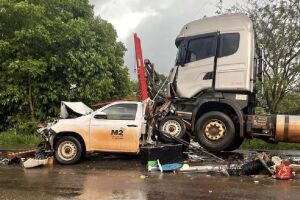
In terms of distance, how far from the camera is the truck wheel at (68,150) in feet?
40.9

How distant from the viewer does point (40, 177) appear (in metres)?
10.6

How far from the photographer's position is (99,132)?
12367mm

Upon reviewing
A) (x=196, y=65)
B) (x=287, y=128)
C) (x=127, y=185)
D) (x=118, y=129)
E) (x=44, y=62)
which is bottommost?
(x=127, y=185)

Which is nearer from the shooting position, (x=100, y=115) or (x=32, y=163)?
(x=32, y=163)

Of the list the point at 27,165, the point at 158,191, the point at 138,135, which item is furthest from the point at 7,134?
the point at 158,191

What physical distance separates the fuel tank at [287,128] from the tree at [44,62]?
433 inches

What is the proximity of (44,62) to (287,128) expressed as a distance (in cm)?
1168

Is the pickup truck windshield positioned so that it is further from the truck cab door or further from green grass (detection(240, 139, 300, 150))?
green grass (detection(240, 139, 300, 150))

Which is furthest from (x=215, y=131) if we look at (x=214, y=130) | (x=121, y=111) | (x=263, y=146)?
(x=263, y=146)

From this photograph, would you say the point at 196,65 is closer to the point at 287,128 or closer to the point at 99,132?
the point at 287,128

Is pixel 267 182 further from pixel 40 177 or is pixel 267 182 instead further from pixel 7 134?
pixel 7 134

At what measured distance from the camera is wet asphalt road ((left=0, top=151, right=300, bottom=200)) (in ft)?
27.9

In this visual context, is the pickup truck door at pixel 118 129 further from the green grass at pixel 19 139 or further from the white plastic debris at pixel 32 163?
the green grass at pixel 19 139

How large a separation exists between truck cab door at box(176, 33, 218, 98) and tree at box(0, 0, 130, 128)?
8463 millimetres
